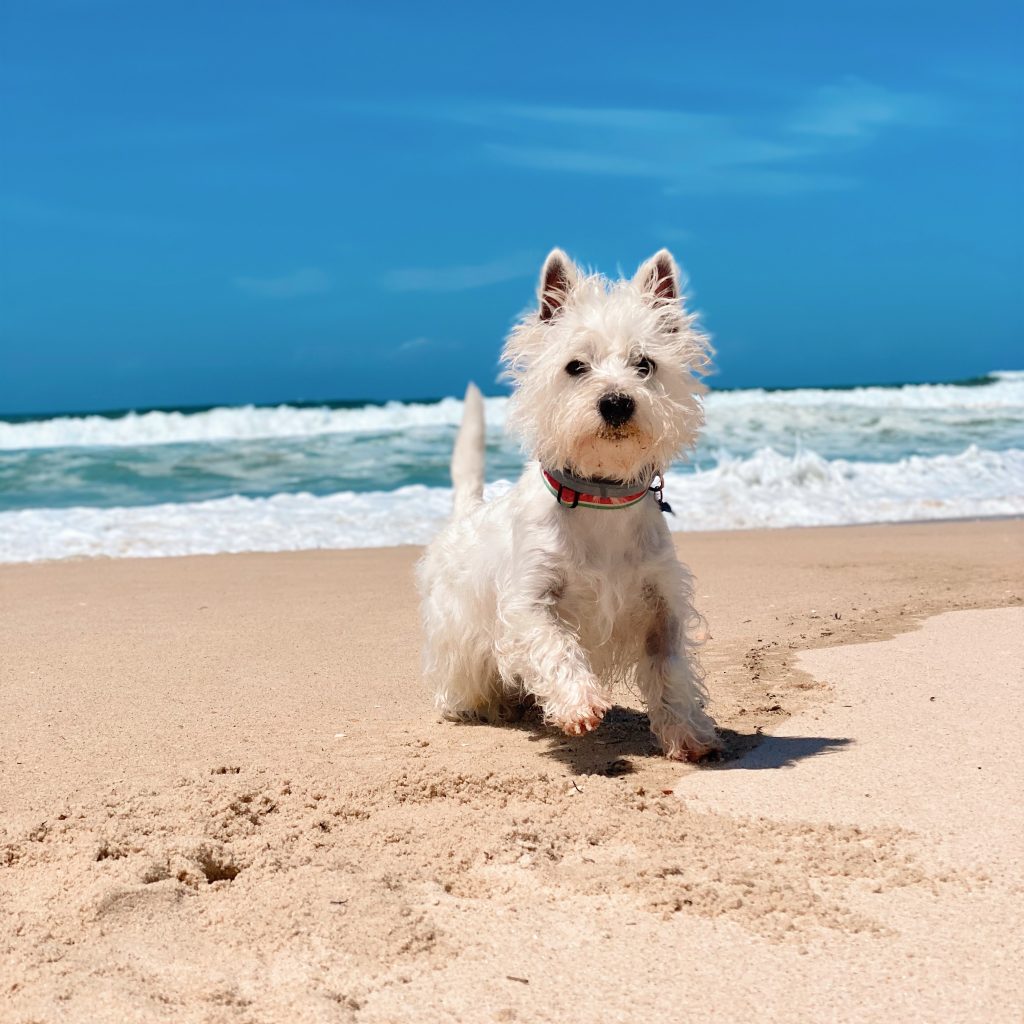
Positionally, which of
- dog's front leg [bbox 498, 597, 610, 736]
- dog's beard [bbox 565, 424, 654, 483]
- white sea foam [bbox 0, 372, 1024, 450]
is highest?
white sea foam [bbox 0, 372, 1024, 450]

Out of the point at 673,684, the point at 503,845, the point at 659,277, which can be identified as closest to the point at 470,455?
the point at 659,277

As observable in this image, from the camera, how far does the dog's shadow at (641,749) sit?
400cm

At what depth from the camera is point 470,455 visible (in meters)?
5.45

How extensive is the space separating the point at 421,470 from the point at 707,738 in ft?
54.8

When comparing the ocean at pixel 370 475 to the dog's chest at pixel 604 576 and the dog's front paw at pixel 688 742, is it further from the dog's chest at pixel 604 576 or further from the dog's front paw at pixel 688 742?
the dog's front paw at pixel 688 742

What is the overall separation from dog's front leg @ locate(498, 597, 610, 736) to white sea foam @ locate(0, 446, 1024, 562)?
8.16m

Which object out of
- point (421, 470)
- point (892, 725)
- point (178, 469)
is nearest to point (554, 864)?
point (892, 725)

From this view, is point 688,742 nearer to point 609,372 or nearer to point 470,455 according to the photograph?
point 609,372

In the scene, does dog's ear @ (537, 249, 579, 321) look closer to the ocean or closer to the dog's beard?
the dog's beard

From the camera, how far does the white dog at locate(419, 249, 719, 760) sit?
400cm

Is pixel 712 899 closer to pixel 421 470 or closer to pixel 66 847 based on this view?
pixel 66 847

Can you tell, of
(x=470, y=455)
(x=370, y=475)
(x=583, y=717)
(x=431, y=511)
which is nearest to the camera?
(x=583, y=717)

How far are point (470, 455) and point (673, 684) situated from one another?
1724 millimetres

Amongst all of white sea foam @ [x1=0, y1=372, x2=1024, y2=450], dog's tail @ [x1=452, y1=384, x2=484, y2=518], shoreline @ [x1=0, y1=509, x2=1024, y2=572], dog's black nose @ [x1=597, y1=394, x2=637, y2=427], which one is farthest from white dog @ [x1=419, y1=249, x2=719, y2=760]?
white sea foam @ [x1=0, y1=372, x2=1024, y2=450]
